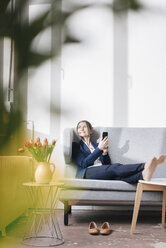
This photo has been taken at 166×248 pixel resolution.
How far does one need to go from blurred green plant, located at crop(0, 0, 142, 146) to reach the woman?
5.61 ft

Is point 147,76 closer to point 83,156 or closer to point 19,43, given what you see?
point 83,156

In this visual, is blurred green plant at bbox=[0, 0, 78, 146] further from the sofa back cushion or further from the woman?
the sofa back cushion

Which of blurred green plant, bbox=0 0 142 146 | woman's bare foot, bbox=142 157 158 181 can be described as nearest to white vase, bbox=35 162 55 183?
woman's bare foot, bbox=142 157 158 181

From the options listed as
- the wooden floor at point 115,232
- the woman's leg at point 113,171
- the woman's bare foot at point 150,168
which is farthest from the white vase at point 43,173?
the woman's leg at point 113,171

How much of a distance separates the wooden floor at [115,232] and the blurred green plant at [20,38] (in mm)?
1176

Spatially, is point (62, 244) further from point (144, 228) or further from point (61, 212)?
point (61, 212)

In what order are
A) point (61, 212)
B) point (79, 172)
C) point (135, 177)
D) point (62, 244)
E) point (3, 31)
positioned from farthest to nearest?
point (61, 212) < point (79, 172) < point (135, 177) < point (62, 244) < point (3, 31)

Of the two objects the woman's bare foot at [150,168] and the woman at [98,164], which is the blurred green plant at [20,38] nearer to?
the woman's bare foot at [150,168]

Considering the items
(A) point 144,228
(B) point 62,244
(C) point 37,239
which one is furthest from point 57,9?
(A) point 144,228

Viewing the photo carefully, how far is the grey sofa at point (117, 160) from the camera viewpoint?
2.18 m

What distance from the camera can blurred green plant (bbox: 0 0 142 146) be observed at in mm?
169

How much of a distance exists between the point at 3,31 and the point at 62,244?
1.64m

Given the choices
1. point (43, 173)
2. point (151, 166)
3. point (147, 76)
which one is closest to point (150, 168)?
point (151, 166)

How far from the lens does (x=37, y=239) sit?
1781 millimetres
